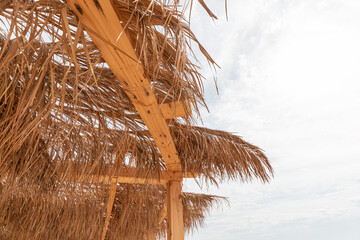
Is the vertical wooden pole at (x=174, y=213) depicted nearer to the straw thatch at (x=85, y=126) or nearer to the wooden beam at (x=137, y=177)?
the wooden beam at (x=137, y=177)

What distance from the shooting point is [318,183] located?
52.1 ft

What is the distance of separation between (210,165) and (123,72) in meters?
1.55

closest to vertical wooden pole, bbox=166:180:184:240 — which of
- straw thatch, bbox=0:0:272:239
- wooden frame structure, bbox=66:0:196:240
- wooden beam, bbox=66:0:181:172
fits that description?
wooden frame structure, bbox=66:0:196:240

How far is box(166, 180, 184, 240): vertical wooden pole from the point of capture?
272 centimetres

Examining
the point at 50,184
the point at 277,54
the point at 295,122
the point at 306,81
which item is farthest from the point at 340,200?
the point at 50,184

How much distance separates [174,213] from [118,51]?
6.39 feet

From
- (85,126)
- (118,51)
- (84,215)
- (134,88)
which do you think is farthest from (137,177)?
(118,51)

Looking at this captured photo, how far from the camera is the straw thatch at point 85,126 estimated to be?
104cm

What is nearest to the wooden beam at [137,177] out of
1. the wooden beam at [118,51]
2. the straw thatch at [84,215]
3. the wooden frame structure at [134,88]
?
the wooden frame structure at [134,88]

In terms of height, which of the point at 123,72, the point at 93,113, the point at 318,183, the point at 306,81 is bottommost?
the point at 123,72

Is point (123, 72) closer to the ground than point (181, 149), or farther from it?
closer to the ground

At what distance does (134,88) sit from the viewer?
1428 millimetres

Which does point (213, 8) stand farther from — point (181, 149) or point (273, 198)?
point (273, 198)

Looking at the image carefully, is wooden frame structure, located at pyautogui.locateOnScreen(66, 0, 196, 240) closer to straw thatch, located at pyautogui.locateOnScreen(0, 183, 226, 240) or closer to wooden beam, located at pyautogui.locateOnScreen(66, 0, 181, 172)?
wooden beam, located at pyautogui.locateOnScreen(66, 0, 181, 172)
